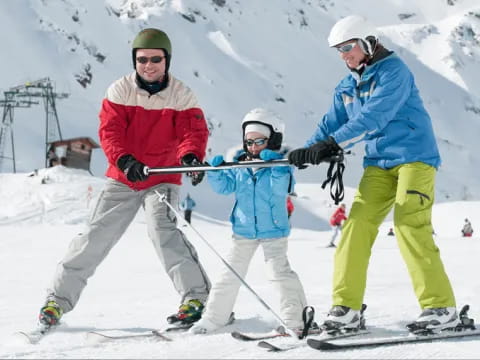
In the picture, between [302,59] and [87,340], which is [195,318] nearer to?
[87,340]

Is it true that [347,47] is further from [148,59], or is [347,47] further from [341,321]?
[341,321]

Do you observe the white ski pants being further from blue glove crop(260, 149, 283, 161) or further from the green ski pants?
blue glove crop(260, 149, 283, 161)

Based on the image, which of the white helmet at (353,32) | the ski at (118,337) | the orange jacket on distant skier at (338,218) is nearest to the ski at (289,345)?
the ski at (118,337)

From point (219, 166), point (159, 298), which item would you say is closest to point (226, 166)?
point (219, 166)

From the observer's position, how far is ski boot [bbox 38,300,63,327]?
421cm

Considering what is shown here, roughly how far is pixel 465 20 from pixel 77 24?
3366 inches

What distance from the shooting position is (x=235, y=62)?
3917 inches

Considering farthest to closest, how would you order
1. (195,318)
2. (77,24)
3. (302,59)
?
(302,59) → (77,24) → (195,318)

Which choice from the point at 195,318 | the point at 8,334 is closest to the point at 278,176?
the point at 195,318

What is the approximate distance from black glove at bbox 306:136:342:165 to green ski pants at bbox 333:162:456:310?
374mm

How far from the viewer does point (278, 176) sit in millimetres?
4141

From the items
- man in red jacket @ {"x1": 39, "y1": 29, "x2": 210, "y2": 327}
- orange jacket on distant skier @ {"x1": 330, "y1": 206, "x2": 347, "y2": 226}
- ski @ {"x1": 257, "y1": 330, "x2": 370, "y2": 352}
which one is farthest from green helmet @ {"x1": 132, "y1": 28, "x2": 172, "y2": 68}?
orange jacket on distant skier @ {"x1": 330, "y1": 206, "x2": 347, "y2": 226}

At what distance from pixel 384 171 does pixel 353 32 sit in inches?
33.2

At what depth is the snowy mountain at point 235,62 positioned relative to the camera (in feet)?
237
